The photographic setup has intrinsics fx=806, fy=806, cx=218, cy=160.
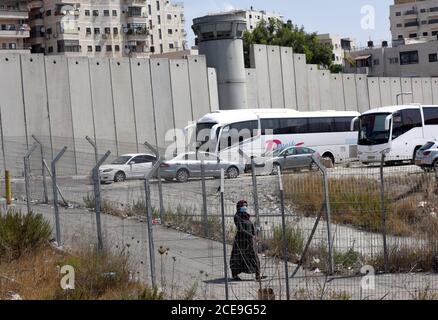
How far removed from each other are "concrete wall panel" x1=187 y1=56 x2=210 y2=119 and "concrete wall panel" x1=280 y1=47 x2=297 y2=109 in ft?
20.6

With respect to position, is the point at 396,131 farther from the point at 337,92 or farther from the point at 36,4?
the point at 36,4

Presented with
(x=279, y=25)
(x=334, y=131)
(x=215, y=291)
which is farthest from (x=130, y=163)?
(x=279, y=25)

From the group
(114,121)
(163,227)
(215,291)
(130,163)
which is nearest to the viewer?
(215,291)

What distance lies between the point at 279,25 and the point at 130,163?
6035 centimetres

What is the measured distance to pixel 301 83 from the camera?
48.6 metres

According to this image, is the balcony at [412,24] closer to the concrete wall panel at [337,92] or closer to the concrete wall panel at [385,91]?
the concrete wall panel at [385,91]

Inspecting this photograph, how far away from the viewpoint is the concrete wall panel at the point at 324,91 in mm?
50062

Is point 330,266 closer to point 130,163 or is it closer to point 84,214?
point 84,214

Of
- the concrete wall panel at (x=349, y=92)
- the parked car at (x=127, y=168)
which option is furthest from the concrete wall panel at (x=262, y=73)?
the parked car at (x=127, y=168)

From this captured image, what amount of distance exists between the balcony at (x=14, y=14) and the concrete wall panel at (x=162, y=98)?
42.7 meters

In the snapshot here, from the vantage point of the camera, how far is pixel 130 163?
1166 inches

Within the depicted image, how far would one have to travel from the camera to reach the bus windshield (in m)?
37.5
